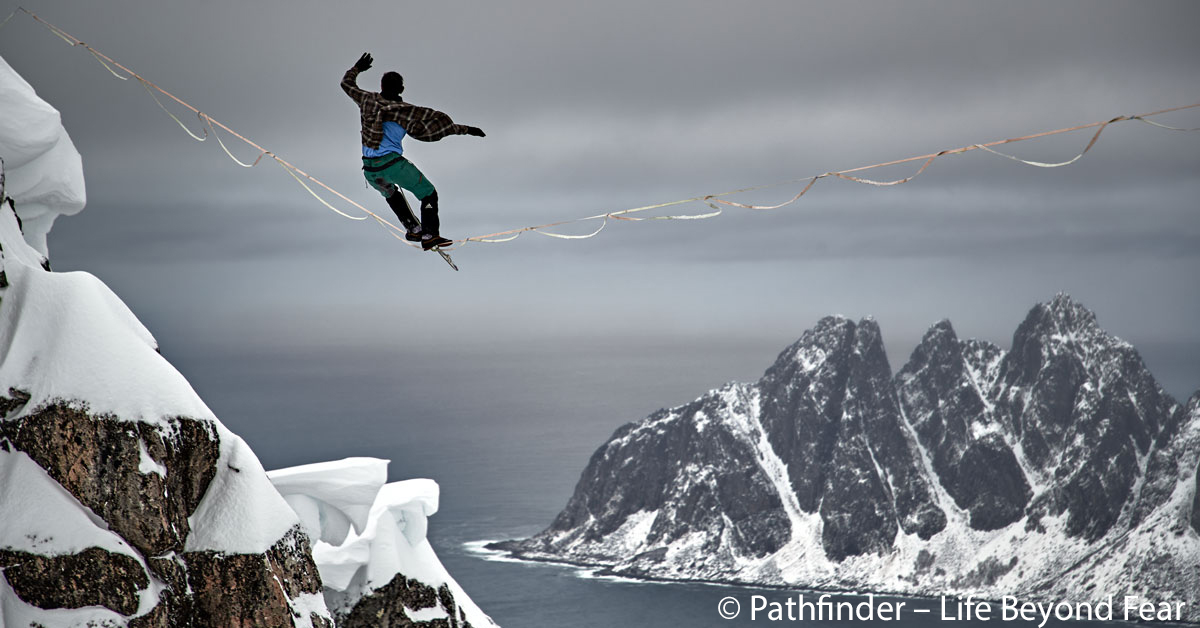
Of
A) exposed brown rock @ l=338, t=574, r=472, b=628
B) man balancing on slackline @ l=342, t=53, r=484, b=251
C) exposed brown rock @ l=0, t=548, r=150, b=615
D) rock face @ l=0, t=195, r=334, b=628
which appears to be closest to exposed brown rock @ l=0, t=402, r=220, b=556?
rock face @ l=0, t=195, r=334, b=628

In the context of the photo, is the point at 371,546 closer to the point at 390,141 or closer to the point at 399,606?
the point at 399,606

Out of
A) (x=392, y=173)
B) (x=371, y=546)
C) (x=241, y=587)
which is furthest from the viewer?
(x=371, y=546)

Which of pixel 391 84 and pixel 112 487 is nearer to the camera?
pixel 391 84

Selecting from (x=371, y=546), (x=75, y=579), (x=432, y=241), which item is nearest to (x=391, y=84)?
(x=432, y=241)

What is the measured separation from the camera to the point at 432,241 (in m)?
21.3

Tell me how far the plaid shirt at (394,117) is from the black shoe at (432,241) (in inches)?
84.5

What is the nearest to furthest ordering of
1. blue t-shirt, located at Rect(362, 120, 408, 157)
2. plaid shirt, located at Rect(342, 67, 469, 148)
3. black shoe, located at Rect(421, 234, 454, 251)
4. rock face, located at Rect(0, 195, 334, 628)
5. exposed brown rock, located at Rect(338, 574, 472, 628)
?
1. plaid shirt, located at Rect(342, 67, 469, 148)
2. blue t-shirt, located at Rect(362, 120, 408, 157)
3. black shoe, located at Rect(421, 234, 454, 251)
4. rock face, located at Rect(0, 195, 334, 628)
5. exposed brown rock, located at Rect(338, 574, 472, 628)

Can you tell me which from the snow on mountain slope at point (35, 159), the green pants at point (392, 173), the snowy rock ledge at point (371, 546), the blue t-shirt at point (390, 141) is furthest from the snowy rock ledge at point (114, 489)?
the blue t-shirt at point (390, 141)

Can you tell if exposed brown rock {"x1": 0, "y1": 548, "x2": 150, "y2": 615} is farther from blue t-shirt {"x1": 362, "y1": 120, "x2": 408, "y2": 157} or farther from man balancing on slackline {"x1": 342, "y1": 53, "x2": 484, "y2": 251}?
blue t-shirt {"x1": 362, "y1": 120, "x2": 408, "y2": 157}

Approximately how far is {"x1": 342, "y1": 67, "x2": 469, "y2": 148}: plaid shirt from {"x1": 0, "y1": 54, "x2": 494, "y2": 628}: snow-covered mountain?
9.52 metres

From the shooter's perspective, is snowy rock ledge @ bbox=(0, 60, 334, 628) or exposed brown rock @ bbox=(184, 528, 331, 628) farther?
exposed brown rock @ bbox=(184, 528, 331, 628)

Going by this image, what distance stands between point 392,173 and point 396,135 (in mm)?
813

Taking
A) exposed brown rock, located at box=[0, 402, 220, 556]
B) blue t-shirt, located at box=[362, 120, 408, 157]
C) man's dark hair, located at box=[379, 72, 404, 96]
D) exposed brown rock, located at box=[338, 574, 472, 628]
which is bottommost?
exposed brown rock, located at box=[338, 574, 472, 628]

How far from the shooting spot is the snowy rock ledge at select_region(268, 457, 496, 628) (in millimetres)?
35438
